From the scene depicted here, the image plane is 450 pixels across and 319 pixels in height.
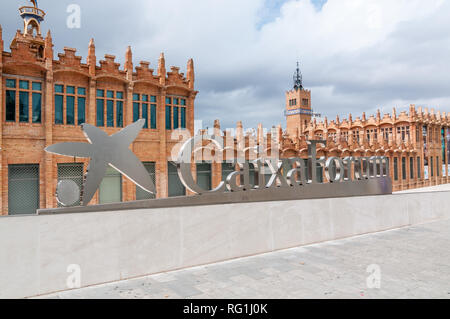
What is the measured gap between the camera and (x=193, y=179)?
12734 millimetres

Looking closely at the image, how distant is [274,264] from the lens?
11.4 m

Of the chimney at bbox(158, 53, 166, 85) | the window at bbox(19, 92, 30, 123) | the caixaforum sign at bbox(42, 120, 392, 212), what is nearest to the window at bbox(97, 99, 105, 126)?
the window at bbox(19, 92, 30, 123)

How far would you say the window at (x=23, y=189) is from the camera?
2161 cm

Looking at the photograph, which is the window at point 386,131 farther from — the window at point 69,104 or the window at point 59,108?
the window at point 59,108

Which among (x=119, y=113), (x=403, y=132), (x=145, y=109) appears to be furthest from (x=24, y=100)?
(x=403, y=132)

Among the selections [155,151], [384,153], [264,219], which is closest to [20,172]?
[155,151]

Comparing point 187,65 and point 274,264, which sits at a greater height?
point 187,65

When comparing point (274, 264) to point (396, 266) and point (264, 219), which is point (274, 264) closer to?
point (264, 219)

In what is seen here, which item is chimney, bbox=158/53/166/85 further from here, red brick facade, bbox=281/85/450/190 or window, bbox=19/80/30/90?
red brick facade, bbox=281/85/450/190

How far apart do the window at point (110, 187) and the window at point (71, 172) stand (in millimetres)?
1755

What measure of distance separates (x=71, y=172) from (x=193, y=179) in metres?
15.2

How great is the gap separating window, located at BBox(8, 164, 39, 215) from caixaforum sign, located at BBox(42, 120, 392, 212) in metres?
12.2

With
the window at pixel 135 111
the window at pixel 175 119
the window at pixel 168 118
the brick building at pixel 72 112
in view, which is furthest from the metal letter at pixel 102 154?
the window at pixel 175 119
